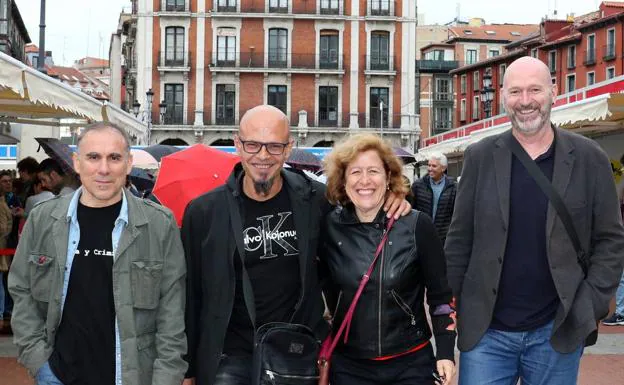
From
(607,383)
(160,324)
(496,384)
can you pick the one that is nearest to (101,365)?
(160,324)

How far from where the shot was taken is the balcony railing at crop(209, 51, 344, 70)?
160ft

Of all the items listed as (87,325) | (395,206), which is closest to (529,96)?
(395,206)

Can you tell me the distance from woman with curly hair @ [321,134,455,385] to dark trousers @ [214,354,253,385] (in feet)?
1.26

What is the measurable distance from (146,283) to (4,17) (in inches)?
1884

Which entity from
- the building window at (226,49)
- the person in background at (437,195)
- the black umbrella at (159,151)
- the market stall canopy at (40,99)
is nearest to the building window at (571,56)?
the building window at (226,49)

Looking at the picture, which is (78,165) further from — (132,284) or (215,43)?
(215,43)

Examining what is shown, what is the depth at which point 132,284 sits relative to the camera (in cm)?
321

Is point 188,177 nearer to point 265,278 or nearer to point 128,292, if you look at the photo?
point 265,278

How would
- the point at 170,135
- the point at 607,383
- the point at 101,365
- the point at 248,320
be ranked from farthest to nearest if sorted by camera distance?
the point at 170,135 → the point at 607,383 → the point at 248,320 → the point at 101,365

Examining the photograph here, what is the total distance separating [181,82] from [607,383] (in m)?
44.1

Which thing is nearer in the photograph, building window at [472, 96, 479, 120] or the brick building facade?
the brick building facade

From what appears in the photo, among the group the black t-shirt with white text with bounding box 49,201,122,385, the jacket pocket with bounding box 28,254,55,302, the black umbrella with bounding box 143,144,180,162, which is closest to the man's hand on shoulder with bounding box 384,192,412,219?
the black t-shirt with white text with bounding box 49,201,122,385

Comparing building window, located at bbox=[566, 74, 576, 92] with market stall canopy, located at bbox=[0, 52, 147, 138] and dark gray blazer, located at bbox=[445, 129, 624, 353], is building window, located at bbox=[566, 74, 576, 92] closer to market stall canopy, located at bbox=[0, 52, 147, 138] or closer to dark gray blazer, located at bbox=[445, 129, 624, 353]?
market stall canopy, located at bbox=[0, 52, 147, 138]

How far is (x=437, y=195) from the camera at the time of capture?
10289mm
